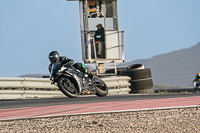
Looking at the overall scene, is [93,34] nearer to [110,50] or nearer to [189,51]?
[110,50]

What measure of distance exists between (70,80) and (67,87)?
1.10 ft

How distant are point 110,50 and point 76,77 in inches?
384

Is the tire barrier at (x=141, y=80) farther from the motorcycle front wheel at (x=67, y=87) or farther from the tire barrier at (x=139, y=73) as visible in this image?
the motorcycle front wheel at (x=67, y=87)

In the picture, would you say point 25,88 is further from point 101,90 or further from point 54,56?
point 54,56

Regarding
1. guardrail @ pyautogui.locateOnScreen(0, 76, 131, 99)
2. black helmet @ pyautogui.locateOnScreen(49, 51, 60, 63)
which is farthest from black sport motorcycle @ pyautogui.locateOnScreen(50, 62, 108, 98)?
guardrail @ pyautogui.locateOnScreen(0, 76, 131, 99)

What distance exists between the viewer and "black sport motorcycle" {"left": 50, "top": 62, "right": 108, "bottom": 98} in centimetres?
1088

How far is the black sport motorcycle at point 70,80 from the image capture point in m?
10.9

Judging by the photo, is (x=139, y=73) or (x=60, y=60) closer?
(x=60, y=60)

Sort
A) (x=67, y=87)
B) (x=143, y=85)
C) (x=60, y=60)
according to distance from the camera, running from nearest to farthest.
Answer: (x=67, y=87)
(x=60, y=60)
(x=143, y=85)

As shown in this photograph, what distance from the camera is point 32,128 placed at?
6.55 meters

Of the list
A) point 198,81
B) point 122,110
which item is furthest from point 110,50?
point 122,110

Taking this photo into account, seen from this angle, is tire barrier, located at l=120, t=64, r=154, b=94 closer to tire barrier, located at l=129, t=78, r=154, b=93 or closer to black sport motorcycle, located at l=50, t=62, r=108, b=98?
tire barrier, located at l=129, t=78, r=154, b=93

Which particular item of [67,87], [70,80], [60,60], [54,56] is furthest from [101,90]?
[54,56]

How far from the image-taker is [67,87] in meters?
10.9
